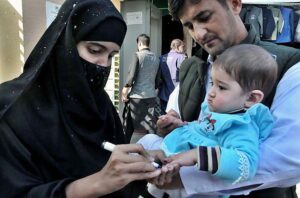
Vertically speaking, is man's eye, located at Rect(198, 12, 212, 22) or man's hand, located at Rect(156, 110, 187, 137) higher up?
man's eye, located at Rect(198, 12, 212, 22)

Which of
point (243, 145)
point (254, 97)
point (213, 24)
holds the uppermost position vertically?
point (213, 24)

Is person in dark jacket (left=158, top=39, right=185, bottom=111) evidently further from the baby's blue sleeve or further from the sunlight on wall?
the baby's blue sleeve

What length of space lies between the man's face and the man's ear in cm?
29

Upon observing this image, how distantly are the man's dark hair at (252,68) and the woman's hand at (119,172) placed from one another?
1.40ft

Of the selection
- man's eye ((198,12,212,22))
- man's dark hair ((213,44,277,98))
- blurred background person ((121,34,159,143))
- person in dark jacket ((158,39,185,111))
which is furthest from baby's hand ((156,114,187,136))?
person in dark jacket ((158,39,185,111))

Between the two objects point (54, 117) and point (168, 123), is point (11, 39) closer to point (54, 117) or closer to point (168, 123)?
point (54, 117)

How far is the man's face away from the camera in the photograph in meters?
1.39

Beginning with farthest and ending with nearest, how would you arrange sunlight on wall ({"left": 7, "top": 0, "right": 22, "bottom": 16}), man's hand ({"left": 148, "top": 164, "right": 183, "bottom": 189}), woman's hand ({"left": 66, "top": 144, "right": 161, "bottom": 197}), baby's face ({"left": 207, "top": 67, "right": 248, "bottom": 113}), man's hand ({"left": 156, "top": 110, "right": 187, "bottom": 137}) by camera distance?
sunlight on wall ({"left": 7, "top": 0, "right": 22, "bottom": 16}) → man's hand ({"left": 156, "top": 110, "right": 187, "bottom": 137}) → baby's face ({"left": 207, "top": 67, "right": 248, "bottom": 113}) → man's hand ({"left": 148, "top": 164, "right": 183, "bottom": 189}) → woman's hand ({"left": 66, "top": 144, "right": 161, "bottom": 197})

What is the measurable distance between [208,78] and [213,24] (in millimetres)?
269

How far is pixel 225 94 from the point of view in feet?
3.91

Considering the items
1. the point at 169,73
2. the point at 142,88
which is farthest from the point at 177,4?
Answer: the point at 169,73

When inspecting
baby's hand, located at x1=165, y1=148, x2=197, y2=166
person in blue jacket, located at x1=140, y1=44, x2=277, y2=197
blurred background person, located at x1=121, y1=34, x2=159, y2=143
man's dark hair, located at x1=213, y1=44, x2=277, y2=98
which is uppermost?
man's dark hair, located at x1=213, y1=44, x2=277, y2=98

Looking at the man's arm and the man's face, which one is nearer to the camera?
the man's arm

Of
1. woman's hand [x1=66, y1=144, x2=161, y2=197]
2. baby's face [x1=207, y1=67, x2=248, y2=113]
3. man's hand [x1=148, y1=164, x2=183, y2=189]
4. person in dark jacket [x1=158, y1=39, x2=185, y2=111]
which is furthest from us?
person in dark jacket [x1=158, y1=39, x2=185, y2=111]
